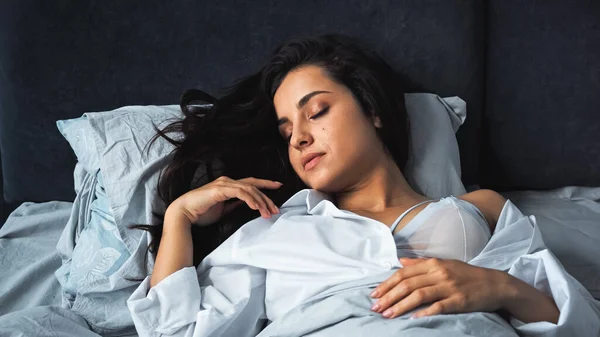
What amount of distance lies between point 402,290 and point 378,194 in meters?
0.36

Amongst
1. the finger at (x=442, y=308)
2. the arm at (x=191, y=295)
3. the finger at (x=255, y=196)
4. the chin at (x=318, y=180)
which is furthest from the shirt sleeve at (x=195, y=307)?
the finger at (x=442, y=308)

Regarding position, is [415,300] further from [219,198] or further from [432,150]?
[432,150]

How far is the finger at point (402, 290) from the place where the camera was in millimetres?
1150

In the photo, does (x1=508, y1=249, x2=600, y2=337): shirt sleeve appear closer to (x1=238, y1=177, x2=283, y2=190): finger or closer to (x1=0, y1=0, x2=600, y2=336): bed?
A: (x1=0, y1=0, x2=600, y2=336): bed

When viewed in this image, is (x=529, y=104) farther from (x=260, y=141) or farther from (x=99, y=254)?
(x=99, y=254)

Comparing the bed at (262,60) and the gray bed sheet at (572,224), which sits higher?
the bed at (262,60)

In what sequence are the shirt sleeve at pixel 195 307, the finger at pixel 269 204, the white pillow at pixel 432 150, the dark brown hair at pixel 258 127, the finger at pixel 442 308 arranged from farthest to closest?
the white pillow at pixel 432 150 → the dark brown hair at pixel 258 127 → the finger at pixel 269 204 → the shirt sleeve at pixel 195 307 → the finger at pixel 442 308

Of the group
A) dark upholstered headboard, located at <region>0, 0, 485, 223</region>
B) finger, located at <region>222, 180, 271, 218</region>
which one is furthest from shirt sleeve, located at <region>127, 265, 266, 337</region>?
dark upholstered headboard, located at <region>0, 0, 485, 223</region>

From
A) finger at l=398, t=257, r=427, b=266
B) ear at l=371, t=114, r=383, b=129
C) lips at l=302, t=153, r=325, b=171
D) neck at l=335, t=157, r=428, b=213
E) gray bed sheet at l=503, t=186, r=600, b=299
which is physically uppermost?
ear at l=371, t=114, r=383, b=129

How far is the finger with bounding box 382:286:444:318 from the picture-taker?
113 centimetres

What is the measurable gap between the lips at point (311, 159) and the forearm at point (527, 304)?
0.42 meters

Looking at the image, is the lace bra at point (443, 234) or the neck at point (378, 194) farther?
the neck at point (378, 194)

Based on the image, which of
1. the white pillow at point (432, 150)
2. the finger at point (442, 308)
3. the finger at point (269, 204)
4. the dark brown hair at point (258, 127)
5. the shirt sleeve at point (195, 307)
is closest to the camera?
the finger at point (442, 308)

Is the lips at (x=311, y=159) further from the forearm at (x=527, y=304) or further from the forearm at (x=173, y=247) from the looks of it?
the forearm at (x=527, y=304)
